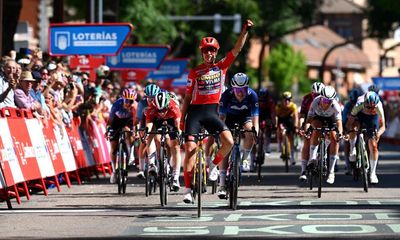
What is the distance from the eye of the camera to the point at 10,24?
33.8 meters

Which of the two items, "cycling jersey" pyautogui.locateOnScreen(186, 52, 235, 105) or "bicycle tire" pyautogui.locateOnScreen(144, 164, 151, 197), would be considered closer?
"cycling jersey" pyautogui.locateOnScreen(186, 52, 235, 105)

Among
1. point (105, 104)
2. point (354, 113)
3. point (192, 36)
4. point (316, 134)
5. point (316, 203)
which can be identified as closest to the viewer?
point (316, 203)

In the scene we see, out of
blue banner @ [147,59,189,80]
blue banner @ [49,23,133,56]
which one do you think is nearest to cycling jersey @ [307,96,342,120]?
blue banner @ [49,23,133,56]

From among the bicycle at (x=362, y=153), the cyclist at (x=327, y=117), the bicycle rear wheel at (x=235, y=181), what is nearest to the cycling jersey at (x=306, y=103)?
the bicycle at (x=362, y=153)

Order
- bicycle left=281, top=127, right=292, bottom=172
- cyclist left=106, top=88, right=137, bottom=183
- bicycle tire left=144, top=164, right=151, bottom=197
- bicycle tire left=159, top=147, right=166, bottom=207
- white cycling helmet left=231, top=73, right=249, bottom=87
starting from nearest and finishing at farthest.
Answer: bicycle tire left=159, top=147, right=166, bottom=207
bicycle tire left=144, top=164, right=151, bottom=197
white cycling helmet left=231, top=73, right=249, bottom=87
cyclist left=106, top=88, right=137, bottom=183
bicycle left=281, top=127, right=292, bottom=172

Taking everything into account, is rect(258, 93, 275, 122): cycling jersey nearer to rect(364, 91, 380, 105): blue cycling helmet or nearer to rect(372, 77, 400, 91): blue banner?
rect(364, 91, 380, 105): blue cycling helmet

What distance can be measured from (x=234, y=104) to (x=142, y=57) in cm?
1947

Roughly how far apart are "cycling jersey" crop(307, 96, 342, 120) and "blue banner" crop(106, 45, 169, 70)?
17995mm

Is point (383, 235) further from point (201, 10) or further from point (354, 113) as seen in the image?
point (201, 10)

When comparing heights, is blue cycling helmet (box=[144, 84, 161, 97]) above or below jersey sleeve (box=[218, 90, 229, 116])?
above

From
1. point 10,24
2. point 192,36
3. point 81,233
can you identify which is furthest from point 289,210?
point 192,36

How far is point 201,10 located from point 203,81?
2433 inches

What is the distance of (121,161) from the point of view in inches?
918

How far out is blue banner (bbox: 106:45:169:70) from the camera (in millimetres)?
41500
